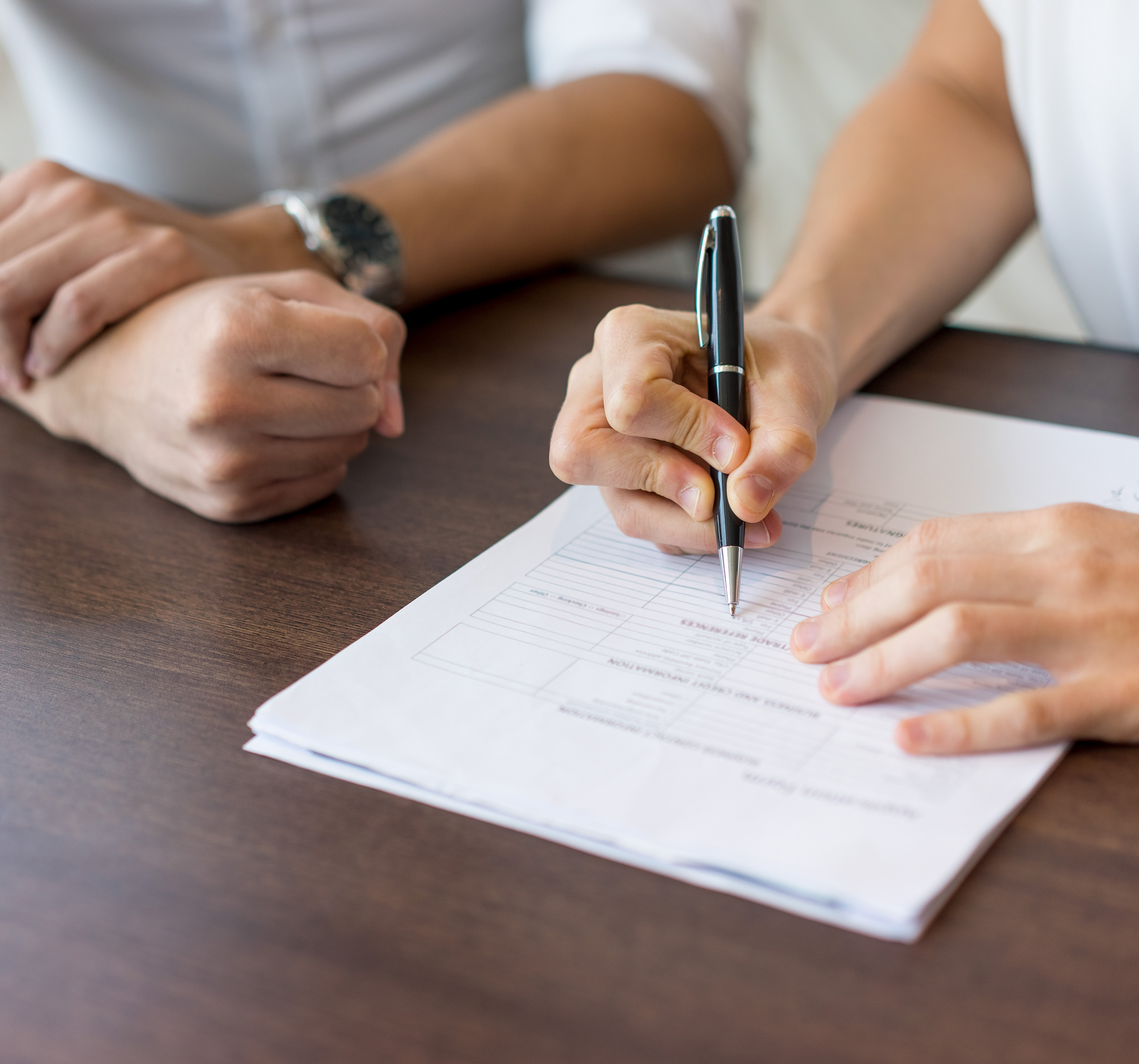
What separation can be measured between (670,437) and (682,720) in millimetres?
150

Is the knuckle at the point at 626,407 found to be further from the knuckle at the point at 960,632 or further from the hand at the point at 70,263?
the hand at the point at 70,263

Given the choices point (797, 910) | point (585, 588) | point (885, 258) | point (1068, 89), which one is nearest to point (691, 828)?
point (797, 910)

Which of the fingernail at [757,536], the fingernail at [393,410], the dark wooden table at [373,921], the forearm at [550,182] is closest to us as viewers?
the dark wooden table at [373,921]

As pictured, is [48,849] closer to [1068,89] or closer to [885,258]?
[885,258]

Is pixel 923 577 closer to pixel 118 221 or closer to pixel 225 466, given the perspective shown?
pixel 225 466

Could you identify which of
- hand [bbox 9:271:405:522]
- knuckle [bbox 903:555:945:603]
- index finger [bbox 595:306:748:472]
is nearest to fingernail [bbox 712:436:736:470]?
index finger [bbox 595:306:748:472]

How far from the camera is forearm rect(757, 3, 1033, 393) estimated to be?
0.72 m

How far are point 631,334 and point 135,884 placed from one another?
1.11 feet

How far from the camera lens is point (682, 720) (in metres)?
0.41

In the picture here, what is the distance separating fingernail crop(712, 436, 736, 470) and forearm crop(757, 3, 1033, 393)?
193 millimetres

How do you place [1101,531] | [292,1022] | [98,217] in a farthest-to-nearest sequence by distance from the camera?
[98,217] → [1101,531] → [292,1022]

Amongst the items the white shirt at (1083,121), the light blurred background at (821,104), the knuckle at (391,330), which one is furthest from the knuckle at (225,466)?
the light blurred background at (821,104)

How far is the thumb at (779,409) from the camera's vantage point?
49 cm

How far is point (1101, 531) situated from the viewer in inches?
17.0
